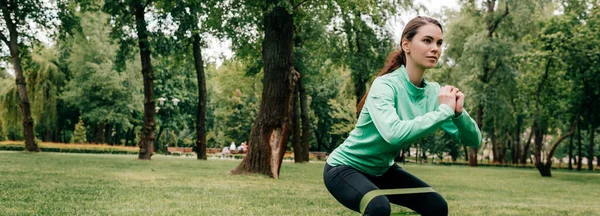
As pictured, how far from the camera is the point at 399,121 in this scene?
2.71 m

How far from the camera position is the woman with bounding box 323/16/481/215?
2916mm

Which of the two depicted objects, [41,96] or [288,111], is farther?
[41,96]

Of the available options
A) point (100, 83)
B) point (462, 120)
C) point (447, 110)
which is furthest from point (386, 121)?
point (100, 83)

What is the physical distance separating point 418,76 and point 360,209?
0.88 meters

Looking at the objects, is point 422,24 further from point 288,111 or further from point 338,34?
point 338,34

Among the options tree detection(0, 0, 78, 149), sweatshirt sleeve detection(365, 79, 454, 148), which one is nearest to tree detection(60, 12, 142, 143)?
tree detection(0, 0, 78, 149)

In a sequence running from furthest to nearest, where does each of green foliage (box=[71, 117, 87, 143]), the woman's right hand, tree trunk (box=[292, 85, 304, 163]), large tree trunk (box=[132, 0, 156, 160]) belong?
green foliage (box=[71, 117, 87, 143])
tree trunk (box=[292, 85, 304, 163])
large tree trunk (box=[132, 0, 156, 160])
the woman's right hand

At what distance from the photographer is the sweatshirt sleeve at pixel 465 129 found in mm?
3014

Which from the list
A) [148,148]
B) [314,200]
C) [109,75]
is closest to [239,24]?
[148,148]

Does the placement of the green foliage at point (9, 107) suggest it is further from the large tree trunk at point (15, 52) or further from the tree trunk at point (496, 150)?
the tree trunk at point (496, 150)

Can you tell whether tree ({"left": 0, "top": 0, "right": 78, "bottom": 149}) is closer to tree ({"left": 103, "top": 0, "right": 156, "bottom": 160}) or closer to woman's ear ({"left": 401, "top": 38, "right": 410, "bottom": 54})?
tree ({"left": 103, "top": 0, "right": 156, "bottom": 160})

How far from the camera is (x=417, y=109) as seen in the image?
3168 mm

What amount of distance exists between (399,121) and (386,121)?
2.5 inches

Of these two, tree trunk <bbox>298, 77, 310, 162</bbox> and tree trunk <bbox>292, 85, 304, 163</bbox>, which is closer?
tree trunk <bbox>292, 85, 304, 163</bbox>
